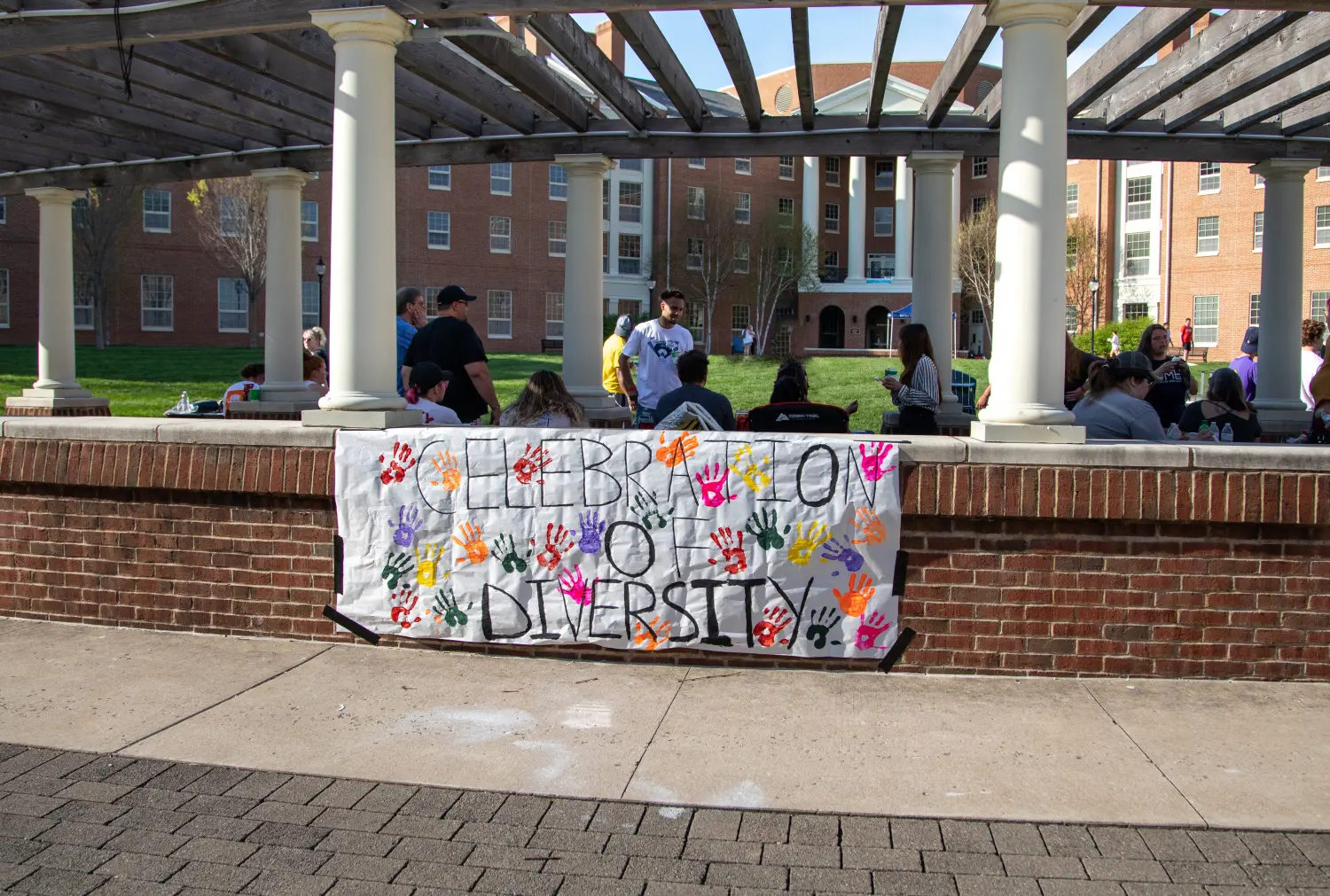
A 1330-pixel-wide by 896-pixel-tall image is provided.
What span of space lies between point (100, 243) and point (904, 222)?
32694 millimetres

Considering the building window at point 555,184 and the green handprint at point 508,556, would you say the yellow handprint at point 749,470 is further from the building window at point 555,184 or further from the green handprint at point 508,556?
the building window at point 555,184

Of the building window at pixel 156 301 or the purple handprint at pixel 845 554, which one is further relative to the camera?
the building window at pixel 156 301

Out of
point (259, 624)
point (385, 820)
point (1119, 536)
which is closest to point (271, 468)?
point (259, 624)

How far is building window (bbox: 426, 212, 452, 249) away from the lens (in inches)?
1715

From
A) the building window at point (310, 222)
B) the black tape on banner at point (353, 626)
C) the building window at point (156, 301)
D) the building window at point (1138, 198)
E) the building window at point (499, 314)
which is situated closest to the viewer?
the black tape on banner at point (353, 626)

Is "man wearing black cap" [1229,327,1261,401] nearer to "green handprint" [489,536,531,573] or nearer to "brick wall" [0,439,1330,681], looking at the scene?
"brick wall" [0,439,1330,681]

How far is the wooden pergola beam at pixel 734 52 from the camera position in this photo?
693cm

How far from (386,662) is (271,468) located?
→ 1244 mm

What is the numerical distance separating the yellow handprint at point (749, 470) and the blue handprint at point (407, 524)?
1705 millimetres

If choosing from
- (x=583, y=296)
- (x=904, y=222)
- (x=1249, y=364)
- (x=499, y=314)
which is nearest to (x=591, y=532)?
(x=583, y=296)

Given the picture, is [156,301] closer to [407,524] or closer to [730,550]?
[407,524]

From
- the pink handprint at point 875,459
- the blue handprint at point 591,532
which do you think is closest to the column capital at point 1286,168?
the pink handprint at point 875,459

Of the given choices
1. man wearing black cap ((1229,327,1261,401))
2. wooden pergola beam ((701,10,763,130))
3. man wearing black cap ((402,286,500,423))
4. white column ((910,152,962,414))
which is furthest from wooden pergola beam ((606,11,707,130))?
man wearing black cap ((1229,327,1261,401))

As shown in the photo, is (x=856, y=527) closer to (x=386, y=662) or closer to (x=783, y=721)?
(x=783, y=721)
